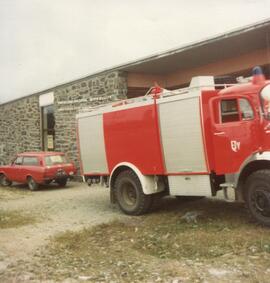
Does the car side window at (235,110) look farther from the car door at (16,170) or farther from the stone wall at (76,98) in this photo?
the car door at (16,170)

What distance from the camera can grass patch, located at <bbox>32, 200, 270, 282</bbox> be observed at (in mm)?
6551

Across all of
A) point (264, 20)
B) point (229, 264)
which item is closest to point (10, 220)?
point (229, 264)

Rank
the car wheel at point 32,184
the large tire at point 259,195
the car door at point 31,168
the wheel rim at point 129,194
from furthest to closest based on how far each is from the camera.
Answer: the car wheel at point 32,184 → the car door at point 31,168 → the wheel rim at point 129,194 → the large tire at point 259,195

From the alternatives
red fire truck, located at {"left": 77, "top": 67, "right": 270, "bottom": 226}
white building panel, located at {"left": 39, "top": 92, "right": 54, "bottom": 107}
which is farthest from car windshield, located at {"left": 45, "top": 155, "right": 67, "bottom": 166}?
red fire truck, located at {"left": 77, "top": 67, "right": 270, "bottom": 226}

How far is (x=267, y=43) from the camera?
46.1 ft

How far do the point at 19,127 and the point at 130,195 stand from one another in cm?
1630

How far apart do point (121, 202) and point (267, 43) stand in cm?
670

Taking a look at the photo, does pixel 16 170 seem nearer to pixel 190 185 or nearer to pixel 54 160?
pixel 54 160

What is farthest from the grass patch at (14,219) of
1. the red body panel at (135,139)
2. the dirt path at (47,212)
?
the red body panel at (135,139)

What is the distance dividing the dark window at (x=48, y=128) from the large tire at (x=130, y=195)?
1218 cm

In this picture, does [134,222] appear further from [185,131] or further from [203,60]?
[203,60]

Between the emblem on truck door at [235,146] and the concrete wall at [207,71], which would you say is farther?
the concrete wall at [207,71]

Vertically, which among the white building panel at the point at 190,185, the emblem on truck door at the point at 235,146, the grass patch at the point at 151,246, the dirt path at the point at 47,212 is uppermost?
the emblem on truck door at the point at 235,146

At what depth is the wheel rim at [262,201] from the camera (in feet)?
27.2
